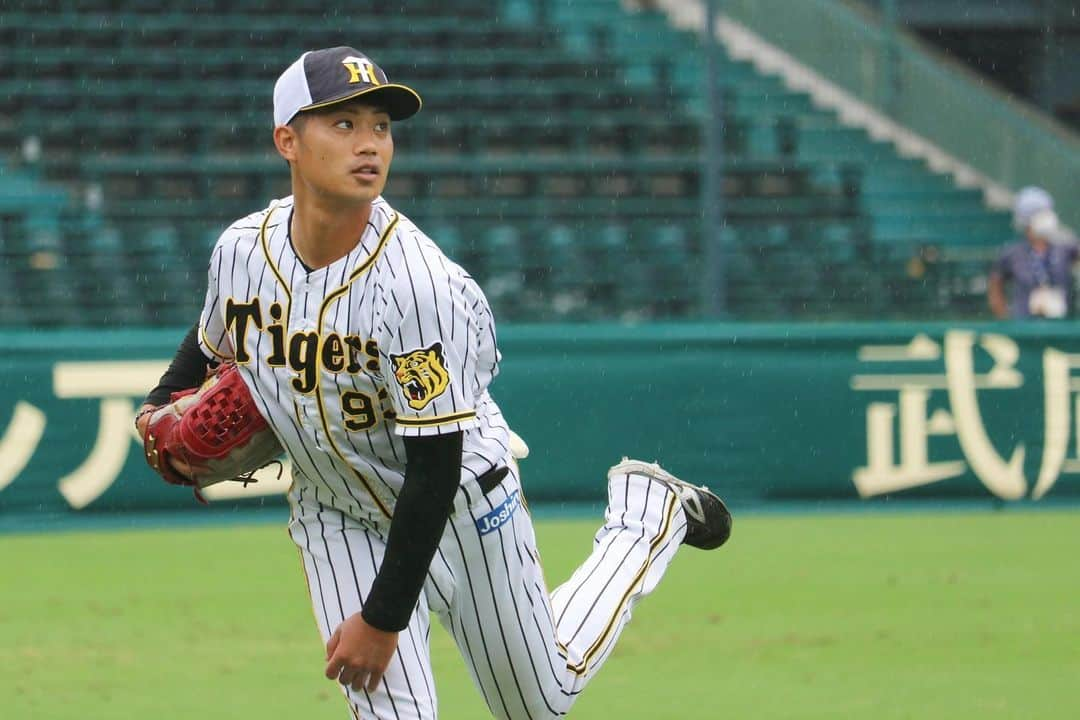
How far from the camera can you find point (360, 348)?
157 inches

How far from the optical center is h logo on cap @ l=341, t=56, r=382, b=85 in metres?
3.93

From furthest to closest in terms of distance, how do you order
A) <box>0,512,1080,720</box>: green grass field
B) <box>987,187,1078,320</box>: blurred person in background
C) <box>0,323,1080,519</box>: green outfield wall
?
<box>987,187,1078,320</box>: blurred person in background, <box>0,323,1080,519</box>: green outfield wall, <box>0,512,1080,720</box>: green grass field

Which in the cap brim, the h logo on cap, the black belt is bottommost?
the black belt

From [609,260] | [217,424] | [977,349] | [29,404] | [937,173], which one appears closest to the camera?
[217,424]

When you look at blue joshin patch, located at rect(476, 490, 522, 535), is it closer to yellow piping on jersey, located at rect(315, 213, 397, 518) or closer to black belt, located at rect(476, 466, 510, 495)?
black belt, located at rect(476, 466, 510, 495)

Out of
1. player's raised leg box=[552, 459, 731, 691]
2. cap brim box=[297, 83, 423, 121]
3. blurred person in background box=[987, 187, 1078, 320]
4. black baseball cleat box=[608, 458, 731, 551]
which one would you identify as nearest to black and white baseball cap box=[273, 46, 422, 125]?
cap brim box=[297, 83, 423, 121]

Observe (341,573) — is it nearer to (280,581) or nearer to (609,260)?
(280,581)

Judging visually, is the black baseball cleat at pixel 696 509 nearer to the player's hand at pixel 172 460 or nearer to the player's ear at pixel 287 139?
the player's hand at pixel 172 460

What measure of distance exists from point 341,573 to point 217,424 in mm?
465

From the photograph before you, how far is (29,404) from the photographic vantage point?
417 inches

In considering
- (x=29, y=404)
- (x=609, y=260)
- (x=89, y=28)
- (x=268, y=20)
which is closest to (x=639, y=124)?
(x=609, y=260)

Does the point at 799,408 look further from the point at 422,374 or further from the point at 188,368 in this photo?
the point at 422,374

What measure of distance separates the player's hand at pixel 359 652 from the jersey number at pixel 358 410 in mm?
431

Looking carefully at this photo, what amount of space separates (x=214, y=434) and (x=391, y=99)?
3.03 feet
